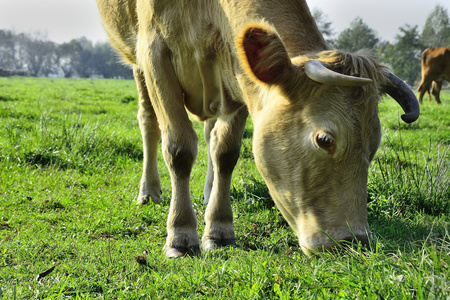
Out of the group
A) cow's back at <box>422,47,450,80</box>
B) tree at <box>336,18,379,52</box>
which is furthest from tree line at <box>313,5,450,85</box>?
cow's back at <box>422,47,450,80</box>

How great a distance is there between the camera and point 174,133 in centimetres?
374

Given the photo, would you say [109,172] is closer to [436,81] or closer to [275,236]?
[275,236]

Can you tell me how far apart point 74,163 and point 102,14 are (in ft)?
6.08

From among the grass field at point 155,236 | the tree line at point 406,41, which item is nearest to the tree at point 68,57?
the tree line at point 406,41

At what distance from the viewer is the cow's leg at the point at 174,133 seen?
369 cm

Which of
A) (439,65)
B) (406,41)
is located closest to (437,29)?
(406,41)

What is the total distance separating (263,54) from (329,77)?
1.54 feet

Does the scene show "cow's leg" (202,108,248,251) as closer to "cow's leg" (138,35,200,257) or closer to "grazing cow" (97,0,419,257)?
"grazing cow" (97,0,419,257)

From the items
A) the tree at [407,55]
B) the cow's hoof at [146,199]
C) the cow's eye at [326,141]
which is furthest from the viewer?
the tree at [407,55]

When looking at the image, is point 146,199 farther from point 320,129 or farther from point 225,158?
point 320,129

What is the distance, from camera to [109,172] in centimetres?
580

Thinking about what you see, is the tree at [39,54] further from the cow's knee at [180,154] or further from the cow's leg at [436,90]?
the cow's knee at [180,154]

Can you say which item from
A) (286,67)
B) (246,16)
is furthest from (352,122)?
(246,16)

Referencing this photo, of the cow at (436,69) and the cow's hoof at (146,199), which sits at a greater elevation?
the cow at (436,69)
